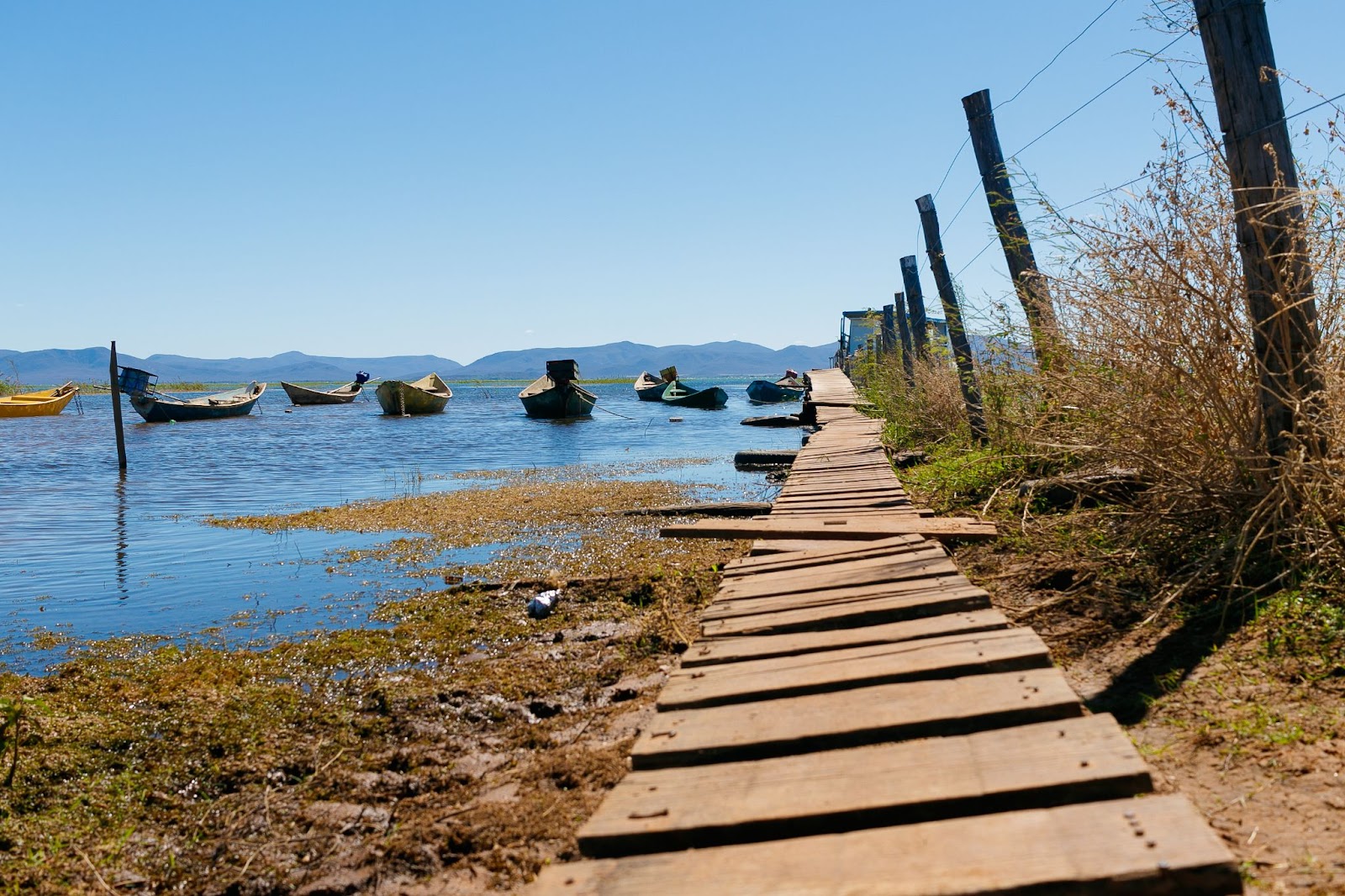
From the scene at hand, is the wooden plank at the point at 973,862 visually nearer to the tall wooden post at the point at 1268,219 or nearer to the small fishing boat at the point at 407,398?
the tall wooden post at the point at 1268,219

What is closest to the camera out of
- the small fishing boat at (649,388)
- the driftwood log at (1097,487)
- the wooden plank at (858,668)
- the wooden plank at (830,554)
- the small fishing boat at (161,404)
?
the wooden plank at (858,668)

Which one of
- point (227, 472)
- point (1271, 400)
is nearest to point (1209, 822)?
point (1271, 400)

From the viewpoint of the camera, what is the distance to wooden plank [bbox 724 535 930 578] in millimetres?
4512

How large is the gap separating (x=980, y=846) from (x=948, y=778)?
11.4 inches

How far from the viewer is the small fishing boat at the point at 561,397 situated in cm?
3884

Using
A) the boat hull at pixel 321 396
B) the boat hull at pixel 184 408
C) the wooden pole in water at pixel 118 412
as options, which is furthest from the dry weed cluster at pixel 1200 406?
the boat hull at pixel 321 396

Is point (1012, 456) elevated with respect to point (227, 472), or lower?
elevated

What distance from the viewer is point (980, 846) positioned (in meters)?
1.79

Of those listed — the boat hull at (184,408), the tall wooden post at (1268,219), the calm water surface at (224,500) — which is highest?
the tall wooden post at (1268,219)

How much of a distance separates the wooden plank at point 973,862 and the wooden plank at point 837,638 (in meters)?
1.20

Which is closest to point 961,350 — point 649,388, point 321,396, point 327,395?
point 649,388

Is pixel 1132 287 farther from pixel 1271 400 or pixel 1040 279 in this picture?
pixel 1040 279

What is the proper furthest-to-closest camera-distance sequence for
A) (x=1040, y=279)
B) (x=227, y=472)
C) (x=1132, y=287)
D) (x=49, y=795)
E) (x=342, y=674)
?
1. (x=227, y=472)
2. (x=1040, y=279)
3. (x=342, y=674)
4. (x=1132, y=287)
5. (x=49, y=795)

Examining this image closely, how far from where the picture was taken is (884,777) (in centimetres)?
212
